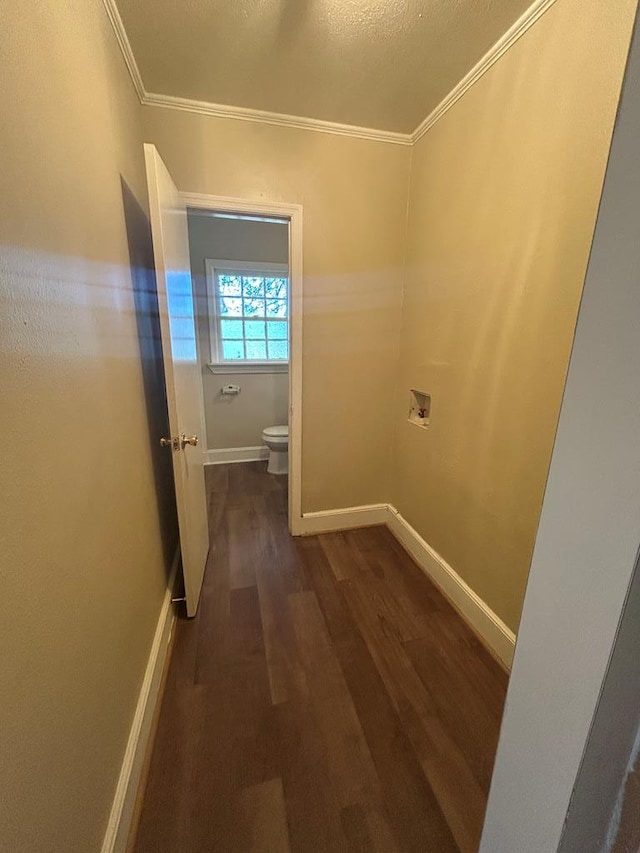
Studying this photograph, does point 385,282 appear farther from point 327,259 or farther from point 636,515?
point 636,515

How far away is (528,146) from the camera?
130cm

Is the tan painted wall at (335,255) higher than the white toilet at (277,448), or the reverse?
the tan painted wall at (335,255)

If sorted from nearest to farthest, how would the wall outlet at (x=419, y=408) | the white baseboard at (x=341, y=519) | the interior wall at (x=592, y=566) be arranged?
the interior wall at (x=592, y=566) < the wall outlet at (x=419, y=408) < the white baseboard at (x=341, y=519)

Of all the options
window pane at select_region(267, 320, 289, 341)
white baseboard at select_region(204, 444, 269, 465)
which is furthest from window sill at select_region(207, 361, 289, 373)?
white baseboard at select_region(204, 444, 269, 465)

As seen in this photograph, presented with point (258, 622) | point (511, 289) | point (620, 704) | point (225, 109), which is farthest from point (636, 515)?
point (225, 109)

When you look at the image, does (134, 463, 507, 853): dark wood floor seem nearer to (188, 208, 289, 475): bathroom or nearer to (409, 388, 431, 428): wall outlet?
(409, 388, 431, 428): wall outlet

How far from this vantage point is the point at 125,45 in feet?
4.44

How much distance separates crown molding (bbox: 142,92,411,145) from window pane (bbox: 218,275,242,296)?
5.72 ft

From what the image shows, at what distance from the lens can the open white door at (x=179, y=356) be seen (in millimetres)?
1324

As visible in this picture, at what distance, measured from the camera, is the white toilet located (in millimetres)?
3359

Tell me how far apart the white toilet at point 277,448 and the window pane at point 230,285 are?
144cm

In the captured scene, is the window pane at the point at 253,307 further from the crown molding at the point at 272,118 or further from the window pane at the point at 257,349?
the crown molding at the point at 272,118

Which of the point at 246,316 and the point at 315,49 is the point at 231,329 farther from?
the point at 315,49

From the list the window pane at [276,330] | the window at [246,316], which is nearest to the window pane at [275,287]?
the window at [246,316]
